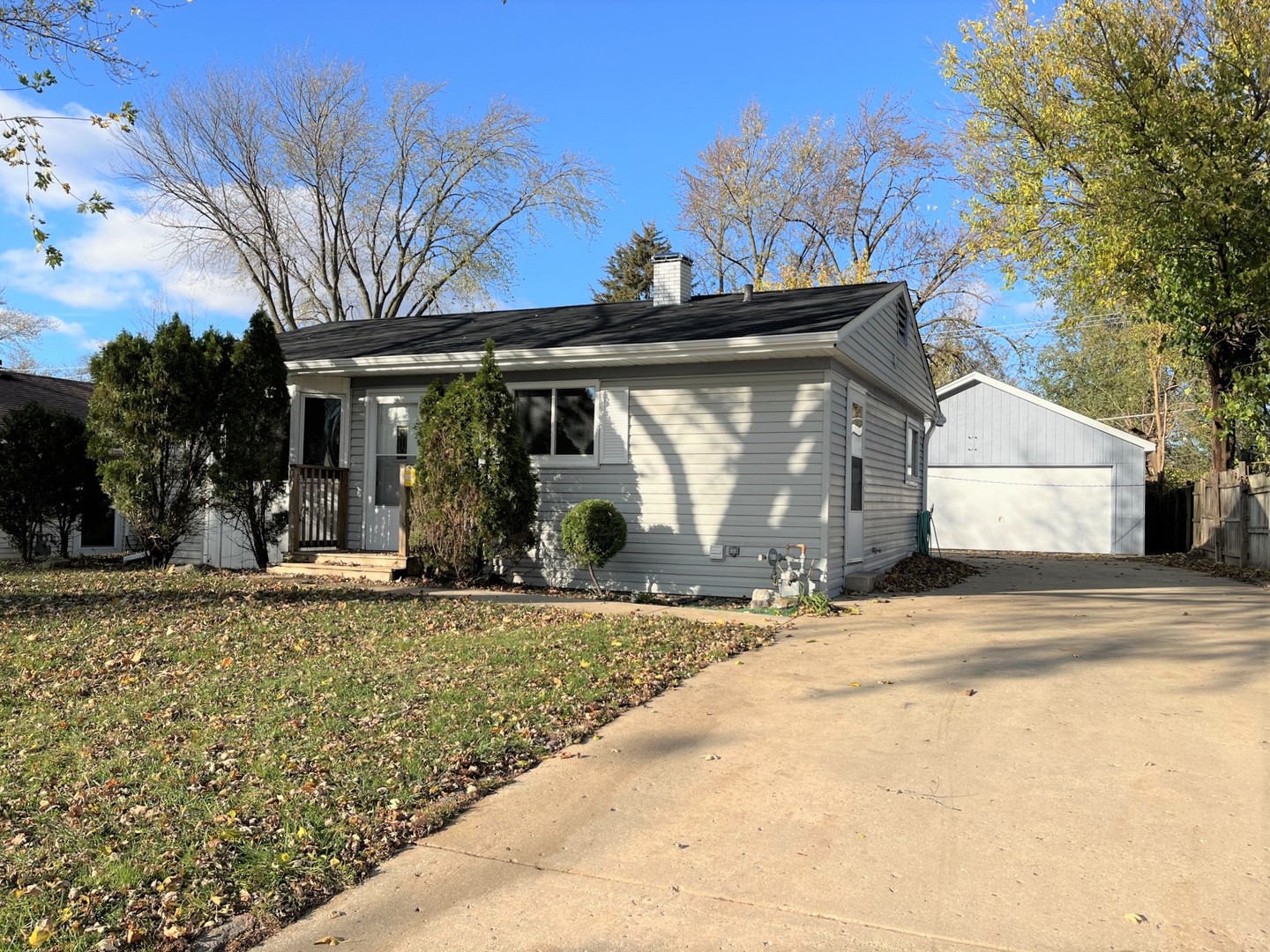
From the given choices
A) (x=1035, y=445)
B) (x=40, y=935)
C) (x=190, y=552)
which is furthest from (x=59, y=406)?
(x=1035, y=445)

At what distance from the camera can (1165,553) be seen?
875 inches

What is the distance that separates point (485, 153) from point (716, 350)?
2118cm

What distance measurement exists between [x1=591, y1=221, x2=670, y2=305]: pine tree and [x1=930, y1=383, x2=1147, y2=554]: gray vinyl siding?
19.9 metres

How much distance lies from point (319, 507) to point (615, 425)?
14.2ft

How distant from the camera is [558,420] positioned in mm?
11359

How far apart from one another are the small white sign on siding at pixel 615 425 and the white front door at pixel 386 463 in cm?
281

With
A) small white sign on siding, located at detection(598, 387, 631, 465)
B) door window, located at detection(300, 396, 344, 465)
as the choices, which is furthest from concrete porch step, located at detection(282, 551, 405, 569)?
small white sign on siding, located at detection(598, 387, 631, 465)

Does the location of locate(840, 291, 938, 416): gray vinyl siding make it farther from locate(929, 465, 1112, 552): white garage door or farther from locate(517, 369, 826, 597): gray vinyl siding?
locate(929, 465, 1112, 552): white garage door

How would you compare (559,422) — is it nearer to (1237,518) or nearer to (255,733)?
(255,733)

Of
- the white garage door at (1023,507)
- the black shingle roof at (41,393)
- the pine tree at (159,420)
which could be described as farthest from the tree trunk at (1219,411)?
the black shingle roof at (41,393)

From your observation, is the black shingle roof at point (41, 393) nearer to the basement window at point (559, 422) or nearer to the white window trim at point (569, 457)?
the basement window at point (559, 422)

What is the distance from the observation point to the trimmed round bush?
32.9ft

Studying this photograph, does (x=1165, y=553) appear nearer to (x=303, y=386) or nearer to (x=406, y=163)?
(x=303, y=386)

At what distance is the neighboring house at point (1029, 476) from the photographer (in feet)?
71.8
